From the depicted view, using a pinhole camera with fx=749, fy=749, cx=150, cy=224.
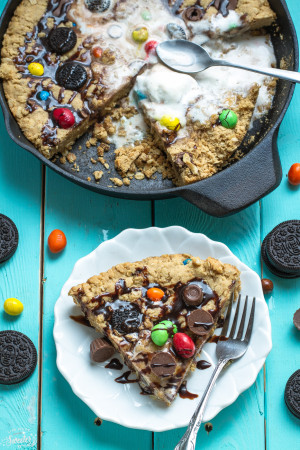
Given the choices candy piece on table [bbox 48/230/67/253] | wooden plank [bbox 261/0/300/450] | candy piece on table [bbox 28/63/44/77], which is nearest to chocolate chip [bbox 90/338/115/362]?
candy piece on table [bbox 48/230/67/253]

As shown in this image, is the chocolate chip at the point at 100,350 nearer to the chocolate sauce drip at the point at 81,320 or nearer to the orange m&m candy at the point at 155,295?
the chocolate sauce drip at the point at 81,320

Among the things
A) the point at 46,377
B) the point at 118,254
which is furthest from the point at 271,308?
the point at 46,377

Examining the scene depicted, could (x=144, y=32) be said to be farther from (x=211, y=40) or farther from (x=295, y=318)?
(x=295, y=318)

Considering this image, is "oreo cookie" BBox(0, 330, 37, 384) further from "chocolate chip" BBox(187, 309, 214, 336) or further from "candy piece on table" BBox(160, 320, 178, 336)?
"chocolate chip" BBox(187, 309, 214, 336)

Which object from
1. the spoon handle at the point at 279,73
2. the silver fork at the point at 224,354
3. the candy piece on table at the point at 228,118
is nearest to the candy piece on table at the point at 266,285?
the silver fork at the point at 224,354

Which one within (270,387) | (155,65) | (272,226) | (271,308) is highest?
(155,65)

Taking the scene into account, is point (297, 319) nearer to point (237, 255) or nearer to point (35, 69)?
point (237, 255)

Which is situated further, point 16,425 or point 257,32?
point 257,32
